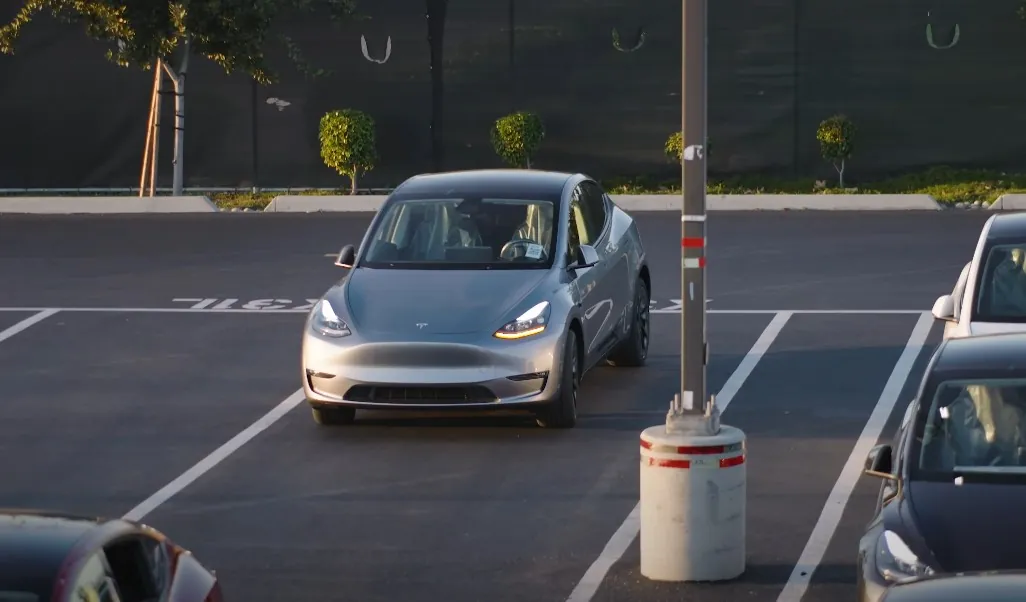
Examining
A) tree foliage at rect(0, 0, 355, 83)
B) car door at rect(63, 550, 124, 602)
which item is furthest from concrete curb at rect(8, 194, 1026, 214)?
car door at rect(63, 550, 124, 602)

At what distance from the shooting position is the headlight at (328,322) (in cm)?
1191

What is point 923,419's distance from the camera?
26.7 feet

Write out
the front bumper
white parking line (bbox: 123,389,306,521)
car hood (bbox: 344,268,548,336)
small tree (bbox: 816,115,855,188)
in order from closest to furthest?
white parking line (bbox: 123,389,306,521) → the front bumper → car hood (bbox: 344,268,548,336) → small tree (bbox: 816,115,855,188)

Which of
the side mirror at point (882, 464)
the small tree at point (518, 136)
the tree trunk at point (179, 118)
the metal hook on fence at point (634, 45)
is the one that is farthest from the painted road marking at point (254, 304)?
the metal hook on fence at point (634, 45)

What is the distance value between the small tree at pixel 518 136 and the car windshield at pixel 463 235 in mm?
12962

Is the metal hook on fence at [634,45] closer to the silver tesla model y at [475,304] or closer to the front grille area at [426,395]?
the silver tesla model y at [475,304]

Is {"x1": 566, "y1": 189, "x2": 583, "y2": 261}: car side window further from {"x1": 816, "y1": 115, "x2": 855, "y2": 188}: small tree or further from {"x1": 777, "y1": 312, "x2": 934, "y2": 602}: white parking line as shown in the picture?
{"x1": 816, "y1": 115, "x2": 855, "y2": 188}: small tree

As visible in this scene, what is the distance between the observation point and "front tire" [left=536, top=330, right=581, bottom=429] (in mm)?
11938

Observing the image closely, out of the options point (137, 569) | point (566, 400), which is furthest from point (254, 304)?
point (137, 569)

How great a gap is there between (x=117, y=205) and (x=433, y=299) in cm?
1472

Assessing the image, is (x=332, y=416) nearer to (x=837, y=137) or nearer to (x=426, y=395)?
(x=426, y=395)

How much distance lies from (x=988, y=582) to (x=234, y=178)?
23.2 metres

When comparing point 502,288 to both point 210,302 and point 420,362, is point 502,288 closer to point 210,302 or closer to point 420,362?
point 420,362

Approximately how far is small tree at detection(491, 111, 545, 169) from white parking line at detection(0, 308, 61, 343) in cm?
1018
